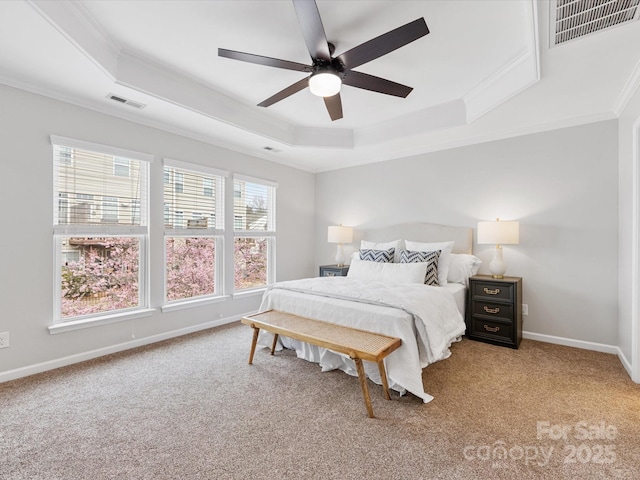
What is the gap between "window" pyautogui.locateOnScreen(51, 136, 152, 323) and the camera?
2.91 metres

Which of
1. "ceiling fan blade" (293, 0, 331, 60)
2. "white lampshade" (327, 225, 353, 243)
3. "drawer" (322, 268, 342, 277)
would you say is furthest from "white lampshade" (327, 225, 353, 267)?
"ceiling fan blade" (293, 0, 331, 60)

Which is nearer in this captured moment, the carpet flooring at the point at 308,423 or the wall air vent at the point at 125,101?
the carpet flooring at the point at 308,423

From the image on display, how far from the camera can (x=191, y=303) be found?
3846mm

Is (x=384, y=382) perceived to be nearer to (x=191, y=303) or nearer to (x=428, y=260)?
(x=428, y=260)

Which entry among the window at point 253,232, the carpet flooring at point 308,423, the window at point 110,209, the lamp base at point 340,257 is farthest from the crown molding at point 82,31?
the lamp base at point 340,257

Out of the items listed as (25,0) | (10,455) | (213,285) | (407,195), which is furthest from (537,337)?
(25,0)

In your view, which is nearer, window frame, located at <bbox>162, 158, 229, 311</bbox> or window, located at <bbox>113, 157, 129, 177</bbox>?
window, located at <bbox>113, 157, 129, 177</bbox>

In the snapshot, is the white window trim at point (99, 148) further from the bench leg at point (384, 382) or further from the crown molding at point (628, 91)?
the crown molding at point (628, 91)

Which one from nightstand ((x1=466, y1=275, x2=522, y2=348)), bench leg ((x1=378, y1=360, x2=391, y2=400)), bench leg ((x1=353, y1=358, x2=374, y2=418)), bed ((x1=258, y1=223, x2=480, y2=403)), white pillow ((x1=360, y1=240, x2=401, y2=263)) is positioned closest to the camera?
bench leg ((x1=353, y1=358, x2=374, y2=418))

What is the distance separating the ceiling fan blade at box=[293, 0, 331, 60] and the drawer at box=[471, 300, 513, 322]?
9.99 feet

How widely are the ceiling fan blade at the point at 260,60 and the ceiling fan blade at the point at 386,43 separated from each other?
0.29 metres

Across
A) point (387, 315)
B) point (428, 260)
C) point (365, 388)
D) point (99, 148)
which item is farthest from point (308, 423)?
point (99, 148)

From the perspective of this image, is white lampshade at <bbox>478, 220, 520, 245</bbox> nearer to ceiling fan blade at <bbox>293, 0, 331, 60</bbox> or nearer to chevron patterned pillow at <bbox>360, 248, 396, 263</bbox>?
chevron patterned pillow at <bbox>360, 248, 396, 263</bbox>

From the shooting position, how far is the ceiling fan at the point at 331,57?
5.75ft
